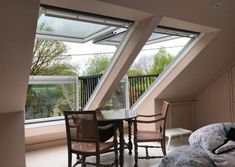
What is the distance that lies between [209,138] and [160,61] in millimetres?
2573

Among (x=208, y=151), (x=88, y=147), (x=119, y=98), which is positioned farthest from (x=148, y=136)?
(x=119, y=98)

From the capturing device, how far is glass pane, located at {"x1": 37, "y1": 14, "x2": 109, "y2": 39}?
2.98 meters

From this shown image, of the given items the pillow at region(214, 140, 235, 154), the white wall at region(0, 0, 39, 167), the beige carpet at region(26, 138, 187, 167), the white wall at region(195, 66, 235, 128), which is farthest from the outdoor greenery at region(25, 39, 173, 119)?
the pillow at region(214, 140, 235, 154)

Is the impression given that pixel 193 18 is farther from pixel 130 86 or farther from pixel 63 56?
pixel 130 86

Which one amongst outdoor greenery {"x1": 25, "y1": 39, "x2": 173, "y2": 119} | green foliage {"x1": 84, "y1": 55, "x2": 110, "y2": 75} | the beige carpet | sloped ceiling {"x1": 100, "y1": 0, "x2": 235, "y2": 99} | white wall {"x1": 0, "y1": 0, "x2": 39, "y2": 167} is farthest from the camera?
green foliage {"x1": 84, "y1": 55, "x2": 110, "y2": 75}

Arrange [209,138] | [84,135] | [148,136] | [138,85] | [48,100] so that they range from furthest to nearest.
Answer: [138,85] < [48,100] < [148,136] < [84,135] < [209,138]

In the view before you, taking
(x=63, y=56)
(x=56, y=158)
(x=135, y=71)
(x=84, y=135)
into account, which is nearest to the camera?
(x=84, y=135)

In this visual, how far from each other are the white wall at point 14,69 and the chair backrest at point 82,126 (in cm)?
68

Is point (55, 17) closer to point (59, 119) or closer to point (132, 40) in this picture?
point (132, 40)

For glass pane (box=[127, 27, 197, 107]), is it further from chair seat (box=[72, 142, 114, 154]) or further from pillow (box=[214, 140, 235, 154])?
pillow (box=[214, 140, 235, 154])

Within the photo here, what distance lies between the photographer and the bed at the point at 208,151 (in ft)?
6.16

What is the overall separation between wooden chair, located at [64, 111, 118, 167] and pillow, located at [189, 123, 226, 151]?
43.9 inches

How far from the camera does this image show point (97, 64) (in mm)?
4059

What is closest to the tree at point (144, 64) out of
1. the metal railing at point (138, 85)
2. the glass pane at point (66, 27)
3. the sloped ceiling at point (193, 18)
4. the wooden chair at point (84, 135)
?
the metal railing at point (138, 85)
